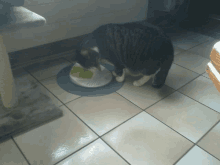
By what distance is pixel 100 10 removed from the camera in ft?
7.38

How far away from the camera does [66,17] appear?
203cm

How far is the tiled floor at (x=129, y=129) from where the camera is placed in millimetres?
1136

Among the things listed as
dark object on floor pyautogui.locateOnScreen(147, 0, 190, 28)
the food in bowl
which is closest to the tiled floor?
the food in bowl

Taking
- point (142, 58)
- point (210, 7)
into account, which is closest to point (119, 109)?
point (142, 58)

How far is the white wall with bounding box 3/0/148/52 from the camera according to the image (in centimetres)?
182

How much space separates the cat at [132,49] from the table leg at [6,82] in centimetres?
55

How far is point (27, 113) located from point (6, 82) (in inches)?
9.8

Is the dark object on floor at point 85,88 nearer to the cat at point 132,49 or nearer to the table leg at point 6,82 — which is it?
the cat at point 132,49

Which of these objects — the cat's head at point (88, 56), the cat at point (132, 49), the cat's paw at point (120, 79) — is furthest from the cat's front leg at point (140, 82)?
the cat's head at point (88, 56)

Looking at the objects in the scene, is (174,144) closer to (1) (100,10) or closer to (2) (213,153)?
(2) (213,153)

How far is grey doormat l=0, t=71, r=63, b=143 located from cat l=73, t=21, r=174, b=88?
1.46ft

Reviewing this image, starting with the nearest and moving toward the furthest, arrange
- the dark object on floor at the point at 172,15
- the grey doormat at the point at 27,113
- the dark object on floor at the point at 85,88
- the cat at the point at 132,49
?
1. the grey doormat at the point at 27,113
2. the cat at the point at 132,49
3. the dark object on floor at the point at 85,88
4. the dark object on floor at the point at 172,15

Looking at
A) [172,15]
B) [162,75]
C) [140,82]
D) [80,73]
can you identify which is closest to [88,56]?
[80,73]

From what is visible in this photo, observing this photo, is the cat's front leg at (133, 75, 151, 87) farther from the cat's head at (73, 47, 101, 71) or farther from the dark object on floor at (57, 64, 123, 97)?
the cat's head at (73, 47, 101, 71)
